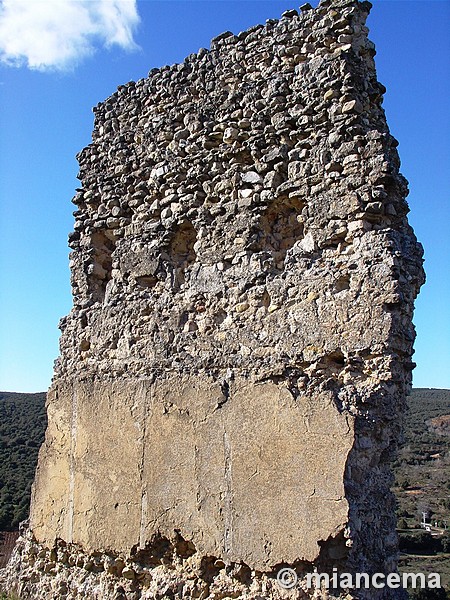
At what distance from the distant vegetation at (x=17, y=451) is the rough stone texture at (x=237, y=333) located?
12.3 metres

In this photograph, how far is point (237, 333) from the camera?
367cm

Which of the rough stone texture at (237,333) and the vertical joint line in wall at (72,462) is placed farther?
the vertical joint line in wall at (72,462)

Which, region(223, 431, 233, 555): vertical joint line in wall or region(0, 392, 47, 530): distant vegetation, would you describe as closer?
region(223, 431, 233, 555): vertical joint line in wall

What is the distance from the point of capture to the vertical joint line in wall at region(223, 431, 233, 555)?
3312mm

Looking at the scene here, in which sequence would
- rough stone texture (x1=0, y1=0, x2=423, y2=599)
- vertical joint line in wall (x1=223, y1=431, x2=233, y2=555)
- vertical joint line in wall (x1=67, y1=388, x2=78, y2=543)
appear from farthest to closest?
vertical joint line in wall (x1=67, y1=388, x2=78, y2=543)
vertical joint line in wall (x1=223, y1=431, x2=233, y2=555)
rough stone texture (x1=0, y1=0, x2=423, y2=599)

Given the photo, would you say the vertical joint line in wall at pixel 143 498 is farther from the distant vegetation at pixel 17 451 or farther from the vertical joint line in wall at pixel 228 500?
the distant vegetation at pixel 17 451

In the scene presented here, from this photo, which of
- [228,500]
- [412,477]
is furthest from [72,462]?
[412,477]

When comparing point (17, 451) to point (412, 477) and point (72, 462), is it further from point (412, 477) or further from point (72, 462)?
point (72, 462)

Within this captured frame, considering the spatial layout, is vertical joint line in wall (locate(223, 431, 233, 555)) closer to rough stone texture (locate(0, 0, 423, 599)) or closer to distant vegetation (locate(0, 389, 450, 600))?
rough stone texture (locate(0, 0, 423, 599))

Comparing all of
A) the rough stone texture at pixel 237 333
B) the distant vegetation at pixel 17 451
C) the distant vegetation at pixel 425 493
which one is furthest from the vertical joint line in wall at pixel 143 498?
the distant vegetation at pixel 17 451

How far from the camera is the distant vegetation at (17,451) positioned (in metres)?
15.5

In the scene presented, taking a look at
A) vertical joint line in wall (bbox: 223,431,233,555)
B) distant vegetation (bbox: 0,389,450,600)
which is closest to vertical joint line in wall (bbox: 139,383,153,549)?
vertical joint line in wall (bbox: 223,431,233,555)

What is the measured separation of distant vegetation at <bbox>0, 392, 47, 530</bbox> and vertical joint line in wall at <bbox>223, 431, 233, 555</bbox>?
13112mm

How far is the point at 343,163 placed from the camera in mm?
3506
